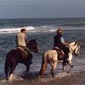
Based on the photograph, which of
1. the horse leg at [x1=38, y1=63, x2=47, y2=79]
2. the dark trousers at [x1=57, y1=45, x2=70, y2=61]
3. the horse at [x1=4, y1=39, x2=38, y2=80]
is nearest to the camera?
the horse leg at [x1=38, y1=63, x2=47, y2=79]

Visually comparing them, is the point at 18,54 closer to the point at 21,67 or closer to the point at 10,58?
the point at 10,58

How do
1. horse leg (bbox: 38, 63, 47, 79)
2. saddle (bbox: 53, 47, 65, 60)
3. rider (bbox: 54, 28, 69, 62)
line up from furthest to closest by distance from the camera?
rider (bbox: 54, 28, 69, 62) → saddle (bbox: 53, 47, 65, 60) → horse leg (bbox: 38, 63, 47, 79)

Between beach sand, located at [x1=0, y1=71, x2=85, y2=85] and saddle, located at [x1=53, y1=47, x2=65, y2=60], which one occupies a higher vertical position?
saddle, located at [x1=53, y1=47, x2=65, y2=60]

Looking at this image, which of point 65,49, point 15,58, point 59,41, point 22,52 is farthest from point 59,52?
point 15,58

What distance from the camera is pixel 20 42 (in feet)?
56.7

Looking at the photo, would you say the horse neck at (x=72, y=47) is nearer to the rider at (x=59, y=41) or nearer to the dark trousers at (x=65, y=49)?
the dark trousers at (x=65, y=49)

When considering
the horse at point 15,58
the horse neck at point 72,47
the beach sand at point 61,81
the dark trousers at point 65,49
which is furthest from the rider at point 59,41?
the beach sand at point 61,81

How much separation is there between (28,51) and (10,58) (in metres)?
0.84

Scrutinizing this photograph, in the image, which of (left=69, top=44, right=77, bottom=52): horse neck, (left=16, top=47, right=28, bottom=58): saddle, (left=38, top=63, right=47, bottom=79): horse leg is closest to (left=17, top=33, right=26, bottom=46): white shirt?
(left=16, top=47, right=28, bottom=58): saddle

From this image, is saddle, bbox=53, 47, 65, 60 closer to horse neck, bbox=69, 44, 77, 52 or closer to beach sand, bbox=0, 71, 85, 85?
beach sand, bbox=0, 71, 85, 85

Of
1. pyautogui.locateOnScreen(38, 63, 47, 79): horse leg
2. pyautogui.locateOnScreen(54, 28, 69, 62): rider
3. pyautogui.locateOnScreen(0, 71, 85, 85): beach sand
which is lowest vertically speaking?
pyautogui.locateOnScreen(0, 71, 85, 85): beach sand

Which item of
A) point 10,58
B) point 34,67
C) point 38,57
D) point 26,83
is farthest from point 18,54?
point 38,57

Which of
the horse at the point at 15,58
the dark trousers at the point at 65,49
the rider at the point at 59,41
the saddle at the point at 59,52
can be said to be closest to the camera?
the horse at the point at 15,58

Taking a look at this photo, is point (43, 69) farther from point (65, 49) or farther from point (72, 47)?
point (72, 47)
